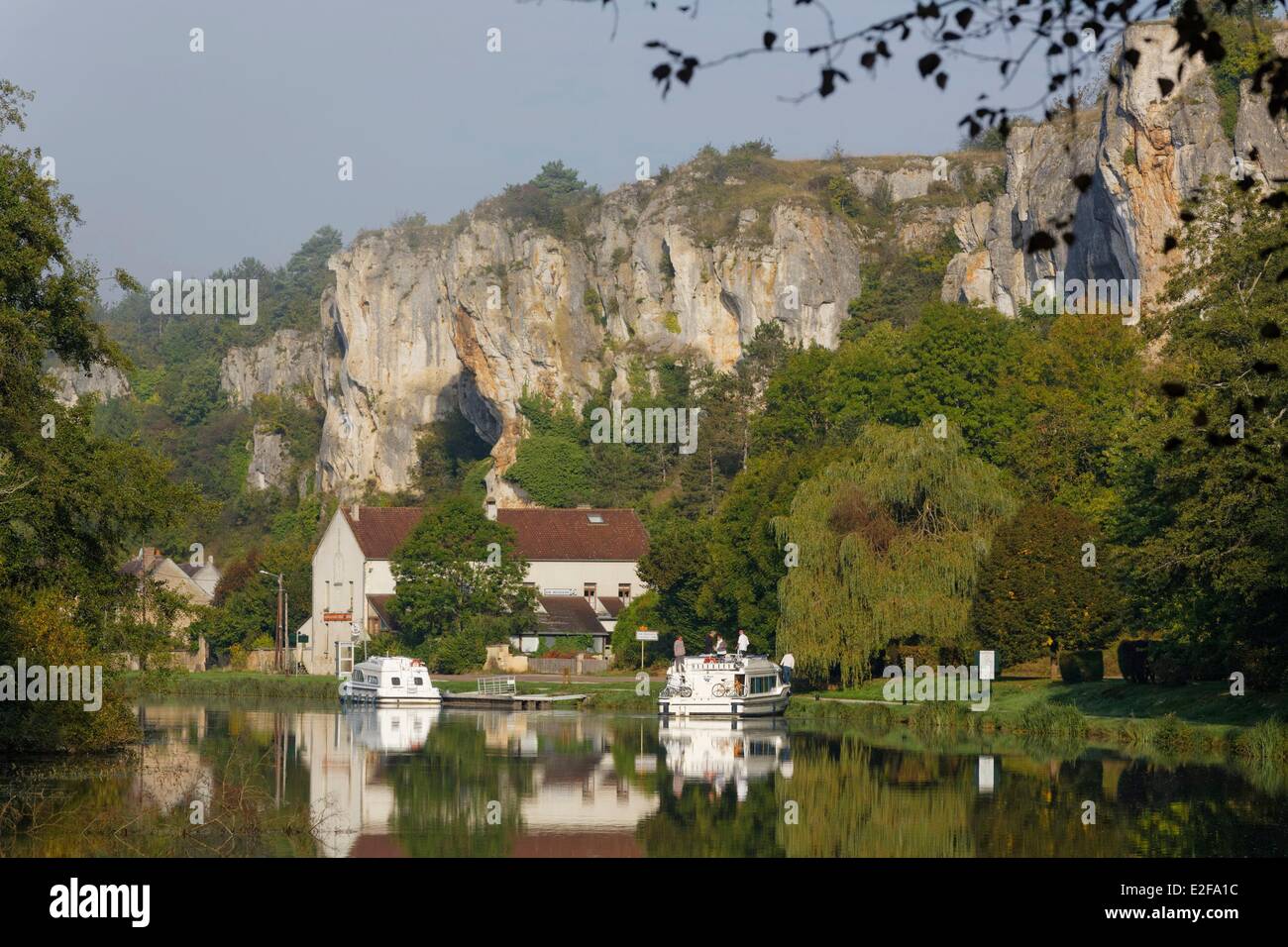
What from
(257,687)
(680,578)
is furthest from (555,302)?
(257,687)

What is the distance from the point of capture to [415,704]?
62000mm

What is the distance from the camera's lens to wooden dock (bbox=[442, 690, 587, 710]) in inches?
2318

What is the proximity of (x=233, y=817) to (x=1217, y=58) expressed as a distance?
17.2 m

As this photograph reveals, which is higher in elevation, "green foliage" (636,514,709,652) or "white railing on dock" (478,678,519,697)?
"green foliage" (636,514,709,652)

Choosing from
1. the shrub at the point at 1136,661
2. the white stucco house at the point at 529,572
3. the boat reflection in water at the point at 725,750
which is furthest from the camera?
the white stucco house at the point at 529,572

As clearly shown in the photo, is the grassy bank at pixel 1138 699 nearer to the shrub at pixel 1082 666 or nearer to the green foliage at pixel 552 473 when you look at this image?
the shrub at pixel 1082 666

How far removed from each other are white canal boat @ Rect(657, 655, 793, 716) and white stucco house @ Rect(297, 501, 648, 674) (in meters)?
28.2

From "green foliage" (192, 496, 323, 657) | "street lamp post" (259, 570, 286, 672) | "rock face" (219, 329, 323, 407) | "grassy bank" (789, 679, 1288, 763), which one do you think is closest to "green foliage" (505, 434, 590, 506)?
"green foliage" (192, 496, 323, 657)

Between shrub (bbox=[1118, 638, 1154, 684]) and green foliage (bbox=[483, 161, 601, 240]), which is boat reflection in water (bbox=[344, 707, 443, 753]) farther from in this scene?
green foliage (bbox=[483, 161, 601, 240])

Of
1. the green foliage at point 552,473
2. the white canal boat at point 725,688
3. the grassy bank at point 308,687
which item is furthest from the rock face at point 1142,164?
the green foliage at point 552,473

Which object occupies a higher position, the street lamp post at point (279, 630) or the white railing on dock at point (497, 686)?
the street lamp post at point (279, 630)

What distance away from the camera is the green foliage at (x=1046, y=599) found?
164 feet

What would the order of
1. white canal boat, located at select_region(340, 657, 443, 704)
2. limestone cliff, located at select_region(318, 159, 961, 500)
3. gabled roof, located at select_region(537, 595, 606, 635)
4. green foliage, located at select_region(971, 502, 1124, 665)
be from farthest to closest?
1. limestone cliff, located at select_region(318, 159, 961, 500)
2. gabled roof, located at select_region(537, 595, 606, 635)
3. white canal boat, located at select_region(340, 657, 443, 704)
4. green foliage, located at select_region(971, 502, 1124, 665)

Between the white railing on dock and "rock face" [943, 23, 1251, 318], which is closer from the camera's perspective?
the white railing on dock
